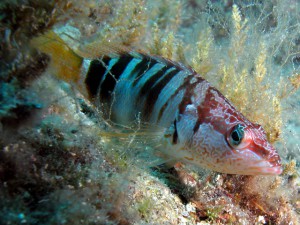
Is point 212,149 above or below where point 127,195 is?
above

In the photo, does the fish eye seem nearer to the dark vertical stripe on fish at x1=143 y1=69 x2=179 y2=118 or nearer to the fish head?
the fish head

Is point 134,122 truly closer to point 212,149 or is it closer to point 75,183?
point 212,149

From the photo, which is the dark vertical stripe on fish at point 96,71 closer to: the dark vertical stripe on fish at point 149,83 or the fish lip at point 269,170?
the dark vertical stripe on fish at point 149,83

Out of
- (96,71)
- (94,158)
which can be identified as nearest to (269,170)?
(94,158)

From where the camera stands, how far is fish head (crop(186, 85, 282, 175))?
2674mm

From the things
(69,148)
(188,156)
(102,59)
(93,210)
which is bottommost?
(93,210)

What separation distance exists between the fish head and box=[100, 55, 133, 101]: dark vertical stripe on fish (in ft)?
3.49

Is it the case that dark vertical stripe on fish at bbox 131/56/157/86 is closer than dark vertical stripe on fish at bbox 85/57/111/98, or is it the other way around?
dark vertical stripe on fish at bbox 131/56/157/86

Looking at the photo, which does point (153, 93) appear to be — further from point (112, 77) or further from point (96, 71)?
point (96, 71)

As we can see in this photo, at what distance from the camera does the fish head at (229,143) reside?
105 inches

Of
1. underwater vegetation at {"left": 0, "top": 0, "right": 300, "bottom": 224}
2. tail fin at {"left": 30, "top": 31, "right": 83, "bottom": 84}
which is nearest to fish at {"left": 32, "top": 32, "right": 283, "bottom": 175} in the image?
tail fin at {"left": 30, "top": 31, "right": 83, "bottom": 84}

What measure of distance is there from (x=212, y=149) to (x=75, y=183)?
57.4 inches

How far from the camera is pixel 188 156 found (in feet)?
9.81

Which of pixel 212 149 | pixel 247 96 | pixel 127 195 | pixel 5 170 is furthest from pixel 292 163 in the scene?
pixel 5 170
